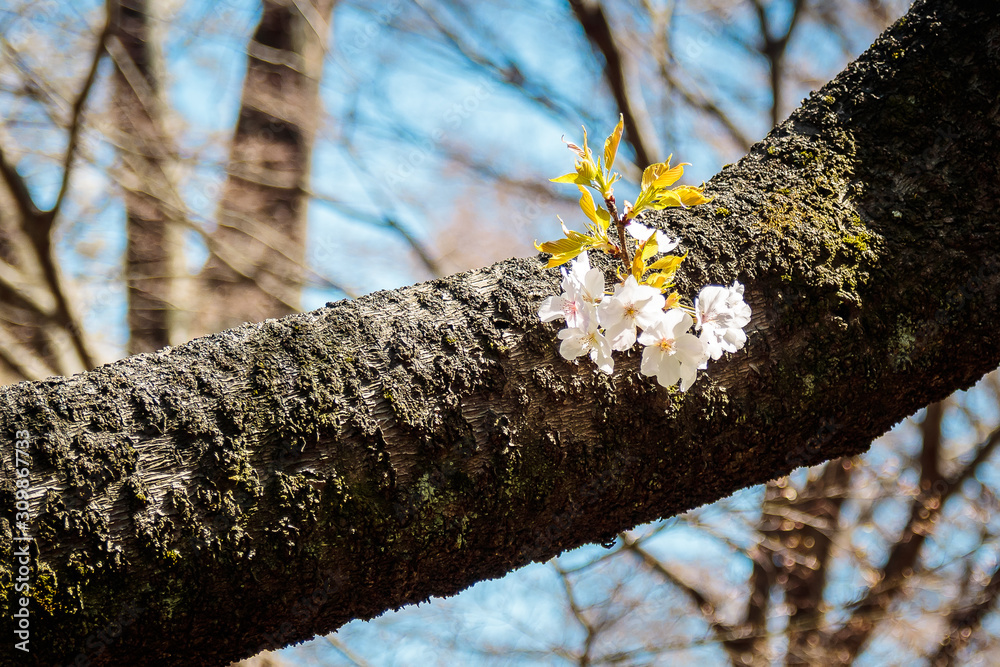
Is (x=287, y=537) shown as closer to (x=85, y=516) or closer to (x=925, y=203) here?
(x=85, y=516)

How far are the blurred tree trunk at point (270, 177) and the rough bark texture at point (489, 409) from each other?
3479 mm

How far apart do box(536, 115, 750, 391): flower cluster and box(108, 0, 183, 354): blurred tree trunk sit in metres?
3.60

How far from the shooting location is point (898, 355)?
1017 mm

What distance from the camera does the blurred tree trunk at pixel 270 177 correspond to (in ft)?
14.6

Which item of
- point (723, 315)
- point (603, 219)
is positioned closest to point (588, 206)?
point (603, 219)

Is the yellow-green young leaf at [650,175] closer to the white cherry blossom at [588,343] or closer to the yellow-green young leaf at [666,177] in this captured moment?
the yellow-green young leaf at [666,177]

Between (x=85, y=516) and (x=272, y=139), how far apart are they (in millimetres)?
4611

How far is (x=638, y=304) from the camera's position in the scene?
2.90ft

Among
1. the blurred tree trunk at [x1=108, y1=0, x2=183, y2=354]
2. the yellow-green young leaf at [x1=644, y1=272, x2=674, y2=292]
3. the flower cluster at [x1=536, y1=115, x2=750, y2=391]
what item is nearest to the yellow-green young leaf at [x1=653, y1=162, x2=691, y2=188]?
the flower cluster at [x1=536, y1=115, x2=750, y2=391]

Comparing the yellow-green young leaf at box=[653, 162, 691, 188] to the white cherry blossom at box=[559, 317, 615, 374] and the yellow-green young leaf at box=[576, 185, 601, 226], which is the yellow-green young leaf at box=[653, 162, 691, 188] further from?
the white cherry blossom at box=[559, 317, 615, 374]

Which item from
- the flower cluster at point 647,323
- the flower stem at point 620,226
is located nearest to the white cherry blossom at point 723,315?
the flower cluster at point 647,323

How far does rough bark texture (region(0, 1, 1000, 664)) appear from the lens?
2.74 feet

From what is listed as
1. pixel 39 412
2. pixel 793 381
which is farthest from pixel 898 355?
pixel 39 412

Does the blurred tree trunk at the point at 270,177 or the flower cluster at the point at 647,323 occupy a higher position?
the blurred tree trunk at the point at 270,177
